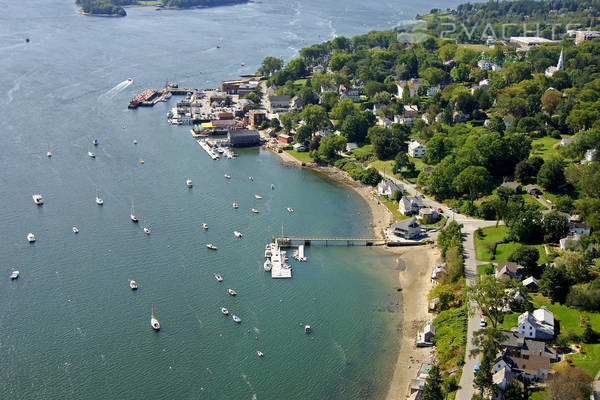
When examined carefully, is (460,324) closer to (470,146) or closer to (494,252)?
(494,252)

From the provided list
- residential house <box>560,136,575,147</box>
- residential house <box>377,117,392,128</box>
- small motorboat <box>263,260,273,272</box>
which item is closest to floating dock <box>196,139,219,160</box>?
residential house <box>377,117,392,128</box>

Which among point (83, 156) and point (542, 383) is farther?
point (83, 156)

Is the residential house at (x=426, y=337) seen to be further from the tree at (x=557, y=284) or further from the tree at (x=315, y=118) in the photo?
the tree at (x=315, y=118)

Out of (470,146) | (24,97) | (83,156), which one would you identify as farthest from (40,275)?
(24,97)

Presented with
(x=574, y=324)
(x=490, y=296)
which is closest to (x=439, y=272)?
(x=490, y=296)

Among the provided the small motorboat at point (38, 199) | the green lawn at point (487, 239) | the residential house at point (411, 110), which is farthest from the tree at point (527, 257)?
the small motorboat at point (38, 199)

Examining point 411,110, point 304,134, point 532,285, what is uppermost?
point 411,110

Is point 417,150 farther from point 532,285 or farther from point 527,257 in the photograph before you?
point 532,285
